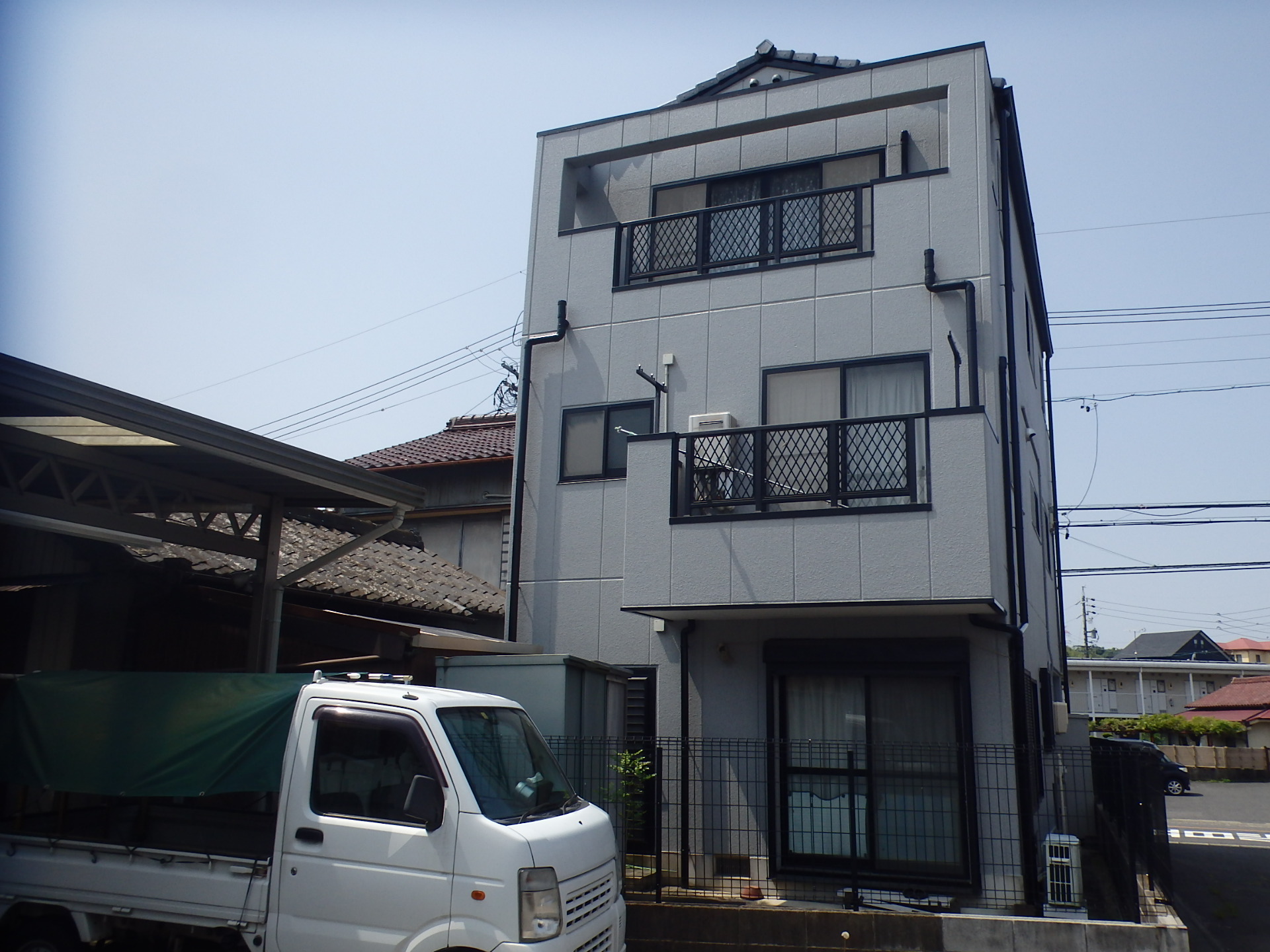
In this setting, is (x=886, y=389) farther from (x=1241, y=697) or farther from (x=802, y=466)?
(x=1241, y=697)

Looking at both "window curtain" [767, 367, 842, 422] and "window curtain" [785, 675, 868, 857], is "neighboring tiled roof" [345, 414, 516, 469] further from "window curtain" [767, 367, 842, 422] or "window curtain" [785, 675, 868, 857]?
"window curtain" [785, 675, 868, 857]

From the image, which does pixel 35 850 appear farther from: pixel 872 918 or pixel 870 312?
pixel 870 312

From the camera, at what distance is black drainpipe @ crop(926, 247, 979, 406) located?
10.1 meters

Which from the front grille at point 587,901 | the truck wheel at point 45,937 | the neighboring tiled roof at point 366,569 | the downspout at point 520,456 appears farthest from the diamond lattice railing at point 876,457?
the truck wheel at point 45,937

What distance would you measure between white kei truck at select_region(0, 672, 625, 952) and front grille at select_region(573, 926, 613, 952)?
0.04m

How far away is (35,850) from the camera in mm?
6234

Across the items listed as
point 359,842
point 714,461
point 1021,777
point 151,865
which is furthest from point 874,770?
point 151,865

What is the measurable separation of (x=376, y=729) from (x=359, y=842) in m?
0.66

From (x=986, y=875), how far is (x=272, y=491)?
7.93 metres

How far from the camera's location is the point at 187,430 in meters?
7.34

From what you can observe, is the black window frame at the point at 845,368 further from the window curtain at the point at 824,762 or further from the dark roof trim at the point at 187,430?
the dark roof trim at the point at 187,430

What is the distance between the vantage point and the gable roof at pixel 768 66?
42.8 ft

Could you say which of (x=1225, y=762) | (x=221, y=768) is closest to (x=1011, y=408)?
(x=221, y=768)

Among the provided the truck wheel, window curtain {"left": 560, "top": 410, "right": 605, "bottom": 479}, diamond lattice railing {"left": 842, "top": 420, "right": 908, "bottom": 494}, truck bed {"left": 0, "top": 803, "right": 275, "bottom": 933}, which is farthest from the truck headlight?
window curtain {"left": 560, "top": 410, "right": 605, "bottom": 479}
